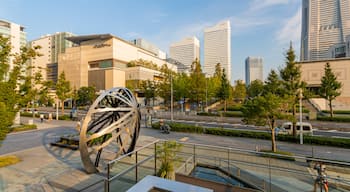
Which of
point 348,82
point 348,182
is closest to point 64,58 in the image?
point 348,182

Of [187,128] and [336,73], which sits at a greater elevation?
[336,73]

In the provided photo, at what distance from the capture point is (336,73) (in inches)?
1811

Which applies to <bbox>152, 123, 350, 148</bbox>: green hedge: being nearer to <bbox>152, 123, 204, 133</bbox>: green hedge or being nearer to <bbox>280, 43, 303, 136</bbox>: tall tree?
<bbox>152, 123, 204, 133</bbox>: green hedge

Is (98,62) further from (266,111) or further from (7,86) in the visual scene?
(266,111)

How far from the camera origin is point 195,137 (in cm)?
1788

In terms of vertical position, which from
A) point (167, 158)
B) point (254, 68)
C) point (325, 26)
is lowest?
point (167, 158)

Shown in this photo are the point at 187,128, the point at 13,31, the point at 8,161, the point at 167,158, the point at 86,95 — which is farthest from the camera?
the point at 13,31

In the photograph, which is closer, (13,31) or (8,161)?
(8,161)

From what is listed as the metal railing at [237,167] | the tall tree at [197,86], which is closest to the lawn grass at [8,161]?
the metal railing at [237,167]

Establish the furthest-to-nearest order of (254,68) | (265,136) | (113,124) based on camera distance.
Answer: (254,68)
(265,136)
(113,124)

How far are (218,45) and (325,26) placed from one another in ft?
205

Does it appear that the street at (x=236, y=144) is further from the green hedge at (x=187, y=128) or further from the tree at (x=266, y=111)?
the tree at (x=266, y=111)

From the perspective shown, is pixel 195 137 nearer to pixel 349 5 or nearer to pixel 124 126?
pixel 124 126

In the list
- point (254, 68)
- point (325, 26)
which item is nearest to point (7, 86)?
point (325, 26)
